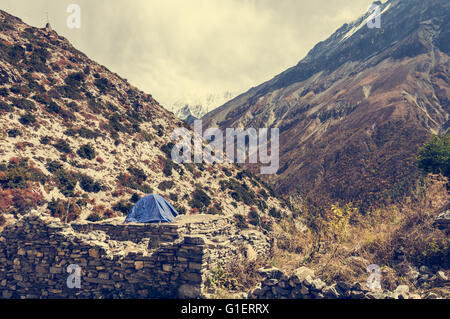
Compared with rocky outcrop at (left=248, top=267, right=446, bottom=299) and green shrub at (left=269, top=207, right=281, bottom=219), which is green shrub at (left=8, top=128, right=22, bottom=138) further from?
green shrub at (left=269, top=207, right=281, bottom=219)

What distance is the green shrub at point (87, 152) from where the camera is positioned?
33041 millimetres

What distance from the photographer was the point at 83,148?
3362cm

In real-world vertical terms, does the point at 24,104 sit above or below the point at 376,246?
above

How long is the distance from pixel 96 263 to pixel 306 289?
24.8 feet

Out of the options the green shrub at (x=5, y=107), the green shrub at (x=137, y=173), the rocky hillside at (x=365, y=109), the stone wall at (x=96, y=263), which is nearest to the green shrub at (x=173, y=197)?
the green shrub at (x=137, y=173)

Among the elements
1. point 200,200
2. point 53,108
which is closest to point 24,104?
point 53,108

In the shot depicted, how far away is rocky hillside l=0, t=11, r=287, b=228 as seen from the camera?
88.0 feet

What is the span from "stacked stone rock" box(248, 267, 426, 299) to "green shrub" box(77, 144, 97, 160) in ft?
95.4

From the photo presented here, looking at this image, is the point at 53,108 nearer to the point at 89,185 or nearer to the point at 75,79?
the point at 75,79

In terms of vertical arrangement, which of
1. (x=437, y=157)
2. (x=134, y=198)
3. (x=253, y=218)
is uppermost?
(x=437, y=157)

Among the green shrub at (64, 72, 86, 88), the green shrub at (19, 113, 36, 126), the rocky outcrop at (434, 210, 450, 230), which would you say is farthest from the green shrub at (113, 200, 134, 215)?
the rocky outcrop at (434, 210, 450, 230)

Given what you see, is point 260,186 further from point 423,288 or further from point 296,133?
point 296,133

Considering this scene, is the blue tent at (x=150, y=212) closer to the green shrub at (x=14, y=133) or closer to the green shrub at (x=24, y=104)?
the green shrub at (x=14, y=133)
